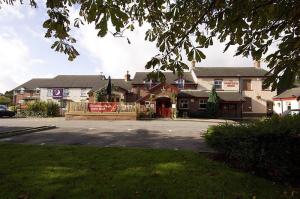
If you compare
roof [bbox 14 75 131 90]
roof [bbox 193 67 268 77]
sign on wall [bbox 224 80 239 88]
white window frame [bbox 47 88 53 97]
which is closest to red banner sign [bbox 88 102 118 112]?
roof [bbox 14 75 131 90]

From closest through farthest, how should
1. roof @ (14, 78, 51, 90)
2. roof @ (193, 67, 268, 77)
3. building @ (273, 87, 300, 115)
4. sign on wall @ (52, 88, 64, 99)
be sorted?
building @ (273, 87, 300, 115), roof @ (193, 67, 268, 77), sign on wall @ (52, 88, 64, 99), roof @ (14, 78, 51, 90)

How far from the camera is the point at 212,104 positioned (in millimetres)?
42656

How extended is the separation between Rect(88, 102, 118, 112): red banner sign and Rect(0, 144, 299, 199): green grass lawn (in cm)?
2360

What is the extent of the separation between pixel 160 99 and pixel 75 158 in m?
33.7

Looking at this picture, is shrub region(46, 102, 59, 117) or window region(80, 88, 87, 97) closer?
shrub region(46, 102, 59, 117)

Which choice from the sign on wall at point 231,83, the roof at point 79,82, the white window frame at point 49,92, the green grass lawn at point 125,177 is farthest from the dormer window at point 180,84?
the green grass lawn at point 125,177

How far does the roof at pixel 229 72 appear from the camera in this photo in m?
47.8

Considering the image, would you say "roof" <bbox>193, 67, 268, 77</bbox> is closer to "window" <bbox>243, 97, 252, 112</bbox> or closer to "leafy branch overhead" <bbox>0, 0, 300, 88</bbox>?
"window" <bbox>243, 97, 252, 112</bbox>

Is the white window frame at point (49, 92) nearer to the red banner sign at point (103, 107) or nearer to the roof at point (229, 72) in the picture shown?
the red banner sign at point (103, 107)

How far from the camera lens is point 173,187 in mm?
6980

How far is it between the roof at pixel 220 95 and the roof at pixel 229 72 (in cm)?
293

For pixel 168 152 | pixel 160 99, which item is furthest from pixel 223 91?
pixel 168 152

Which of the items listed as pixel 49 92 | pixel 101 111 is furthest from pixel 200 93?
pixel 49 92

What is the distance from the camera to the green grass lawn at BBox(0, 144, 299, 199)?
662 cm
